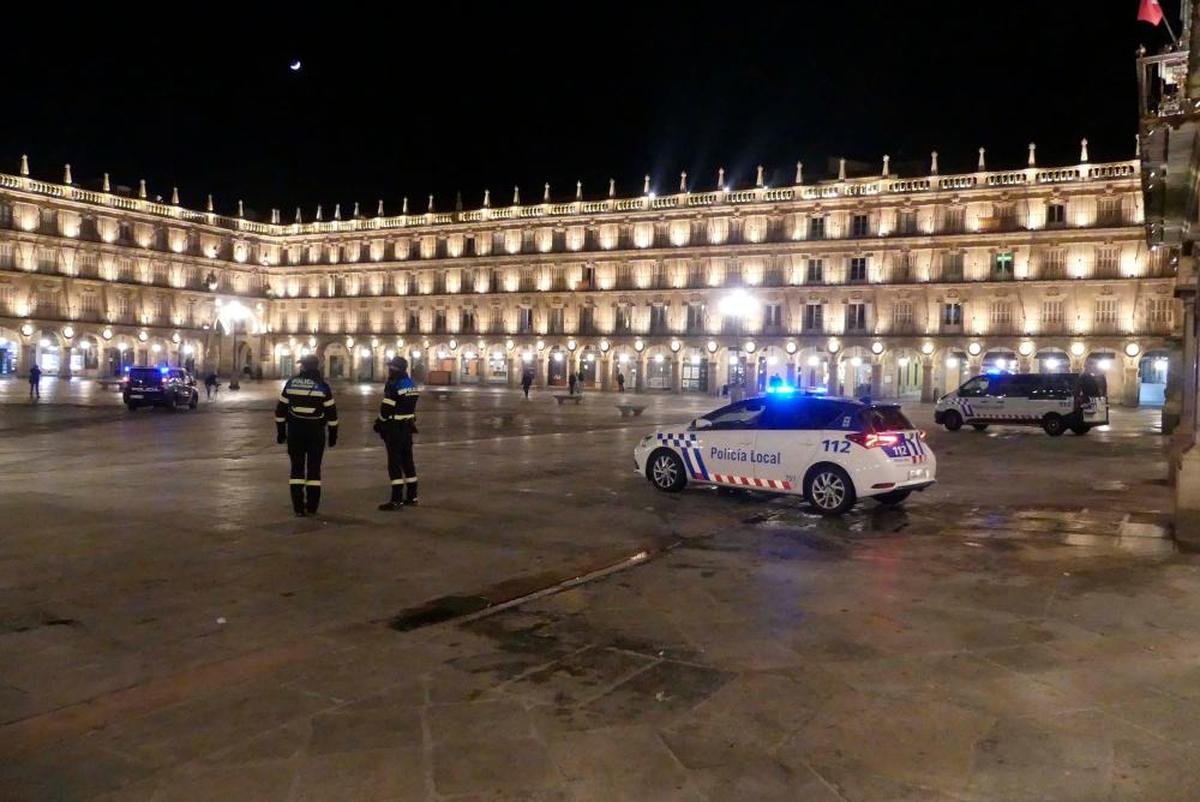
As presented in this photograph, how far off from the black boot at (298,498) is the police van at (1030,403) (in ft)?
72.1

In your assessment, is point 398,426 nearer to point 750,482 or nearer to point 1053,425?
point 750,482

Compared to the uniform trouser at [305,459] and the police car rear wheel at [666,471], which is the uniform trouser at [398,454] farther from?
the police car rear wheel at [666,471]

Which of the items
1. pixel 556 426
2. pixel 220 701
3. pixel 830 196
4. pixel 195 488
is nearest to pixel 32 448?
pixel 195 488

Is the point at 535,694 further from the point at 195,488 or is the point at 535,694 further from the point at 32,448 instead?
the point at 32,448

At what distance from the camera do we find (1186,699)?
5070 mm

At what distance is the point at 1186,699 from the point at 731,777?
8.58 feet

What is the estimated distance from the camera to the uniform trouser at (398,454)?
35.1 feet

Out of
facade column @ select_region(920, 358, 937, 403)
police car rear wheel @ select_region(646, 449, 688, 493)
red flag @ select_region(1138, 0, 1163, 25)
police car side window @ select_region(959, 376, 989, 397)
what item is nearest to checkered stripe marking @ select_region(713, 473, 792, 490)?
police car rear wheel @ select_region(646, 449, 688, 493)

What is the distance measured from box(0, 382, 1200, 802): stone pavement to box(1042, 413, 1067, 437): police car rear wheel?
1594 centimetres

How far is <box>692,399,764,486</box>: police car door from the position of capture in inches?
472

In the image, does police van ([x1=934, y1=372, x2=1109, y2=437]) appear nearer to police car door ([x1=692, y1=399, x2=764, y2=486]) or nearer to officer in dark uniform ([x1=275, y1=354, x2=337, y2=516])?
police car door ([x1=692, y1=399, x2=764, y2=486])

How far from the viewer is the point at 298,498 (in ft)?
33.4

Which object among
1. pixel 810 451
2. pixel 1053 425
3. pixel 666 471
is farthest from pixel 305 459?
pixel 1053 425


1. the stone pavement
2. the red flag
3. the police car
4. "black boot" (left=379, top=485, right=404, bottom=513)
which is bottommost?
Result: the stone pavement
